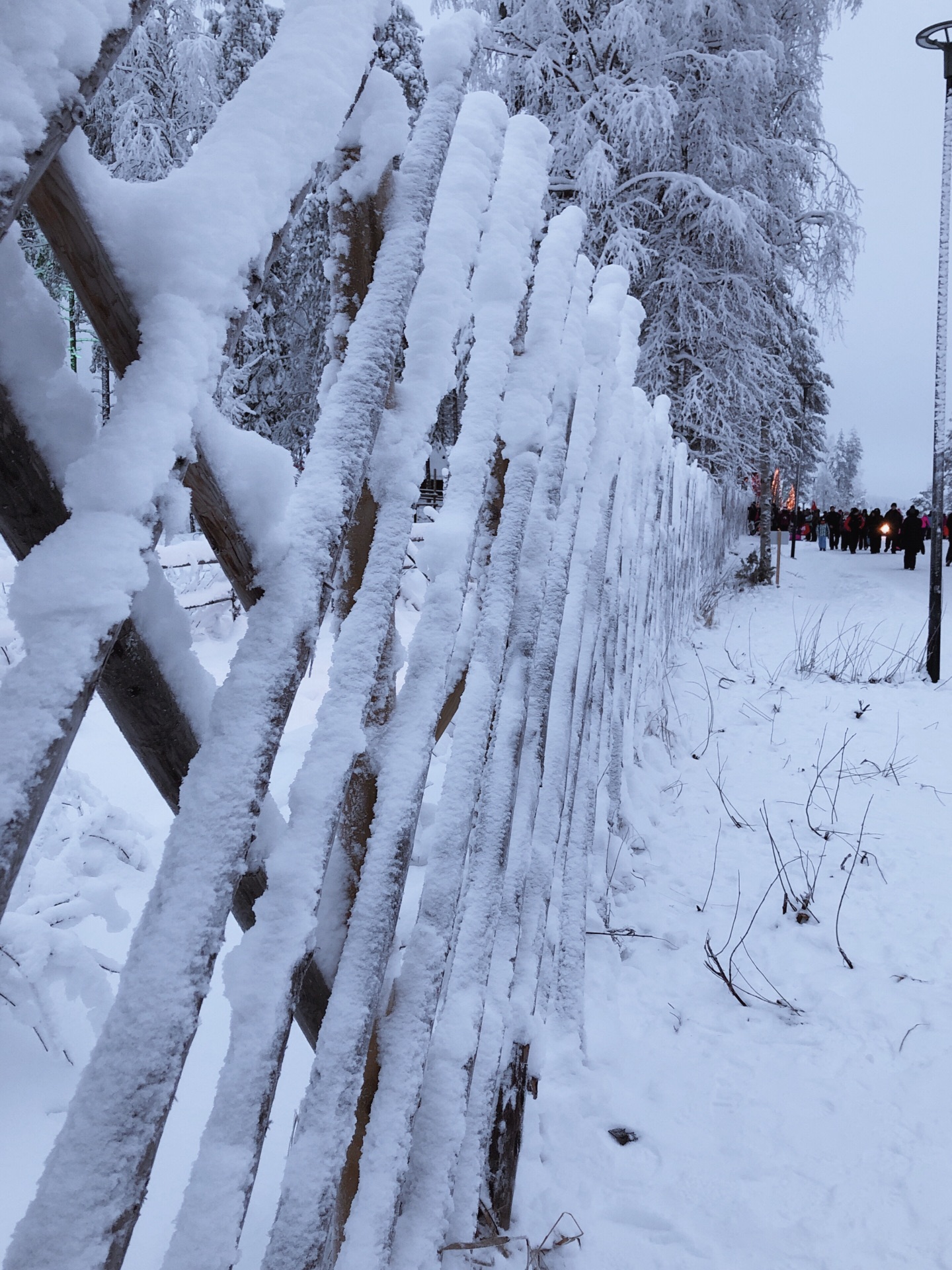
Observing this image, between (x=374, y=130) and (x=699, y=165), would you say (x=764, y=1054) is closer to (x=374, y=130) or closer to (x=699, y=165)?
(x=374, y=130)

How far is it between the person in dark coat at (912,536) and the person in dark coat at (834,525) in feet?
33.4

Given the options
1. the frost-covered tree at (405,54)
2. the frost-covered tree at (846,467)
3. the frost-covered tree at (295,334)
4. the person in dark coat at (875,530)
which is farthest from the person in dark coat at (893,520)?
the frost-covered tree at (846,467)

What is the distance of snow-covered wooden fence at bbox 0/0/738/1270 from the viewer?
0.54 m

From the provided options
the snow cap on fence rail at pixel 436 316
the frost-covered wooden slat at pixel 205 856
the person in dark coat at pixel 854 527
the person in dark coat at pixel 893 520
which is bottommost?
the frost-covered wooden slat at pixel 205 856

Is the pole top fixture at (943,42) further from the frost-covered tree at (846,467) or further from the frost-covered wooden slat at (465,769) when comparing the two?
the frost-covered tree at (846,467)

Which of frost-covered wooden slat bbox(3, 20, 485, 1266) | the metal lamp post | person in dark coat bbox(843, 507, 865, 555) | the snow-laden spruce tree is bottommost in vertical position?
frost-covered wooden slat bbox(3, 20, 485, 1266)

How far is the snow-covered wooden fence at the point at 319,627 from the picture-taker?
0.54m

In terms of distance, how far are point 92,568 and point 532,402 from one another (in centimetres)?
105

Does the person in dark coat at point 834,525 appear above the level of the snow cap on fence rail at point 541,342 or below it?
above

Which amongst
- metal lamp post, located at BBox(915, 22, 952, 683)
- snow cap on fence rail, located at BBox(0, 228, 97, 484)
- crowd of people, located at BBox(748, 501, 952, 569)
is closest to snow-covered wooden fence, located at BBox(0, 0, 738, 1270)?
snow cap on fence rail, located at BBox(0, 228, 97, 484)

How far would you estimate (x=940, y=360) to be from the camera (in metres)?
6.40

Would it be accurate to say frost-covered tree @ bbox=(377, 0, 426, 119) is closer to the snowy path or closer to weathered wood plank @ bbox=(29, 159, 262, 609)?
the snowy path

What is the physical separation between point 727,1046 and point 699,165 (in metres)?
10.4

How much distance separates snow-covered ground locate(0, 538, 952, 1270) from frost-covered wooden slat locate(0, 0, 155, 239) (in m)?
1.45
